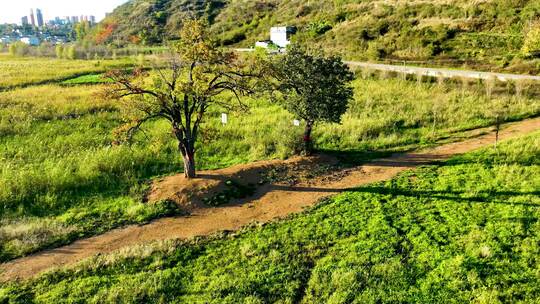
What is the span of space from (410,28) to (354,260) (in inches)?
2115

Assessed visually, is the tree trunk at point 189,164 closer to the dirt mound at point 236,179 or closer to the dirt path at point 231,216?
the dirt mound at point 236,179

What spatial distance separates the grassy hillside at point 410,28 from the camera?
154 ft

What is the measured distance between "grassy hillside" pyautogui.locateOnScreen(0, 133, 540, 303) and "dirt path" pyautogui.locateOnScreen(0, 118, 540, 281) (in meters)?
0.79

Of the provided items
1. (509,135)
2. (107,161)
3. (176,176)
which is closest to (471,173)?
(509,135)

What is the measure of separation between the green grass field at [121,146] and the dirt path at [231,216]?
2.18 ft

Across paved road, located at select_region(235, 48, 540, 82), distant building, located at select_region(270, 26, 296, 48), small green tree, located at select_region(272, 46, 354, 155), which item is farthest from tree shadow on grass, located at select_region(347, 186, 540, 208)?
distant building, located at select_region(270, 26, 296, 48)

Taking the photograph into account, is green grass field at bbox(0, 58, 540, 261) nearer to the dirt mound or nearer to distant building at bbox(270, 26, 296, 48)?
the dirt mound

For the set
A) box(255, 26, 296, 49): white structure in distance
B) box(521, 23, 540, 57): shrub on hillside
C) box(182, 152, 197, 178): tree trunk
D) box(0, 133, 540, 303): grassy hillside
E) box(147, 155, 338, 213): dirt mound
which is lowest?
box(0, 133, 540, 303): grassy hillside

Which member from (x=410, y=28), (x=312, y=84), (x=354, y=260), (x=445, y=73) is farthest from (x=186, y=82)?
(x=410, y=28)

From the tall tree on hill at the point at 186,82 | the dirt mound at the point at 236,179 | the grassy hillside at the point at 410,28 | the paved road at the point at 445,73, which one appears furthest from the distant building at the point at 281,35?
the tall tree on hill at the point at 186,82

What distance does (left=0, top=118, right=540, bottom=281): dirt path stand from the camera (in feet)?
42.6

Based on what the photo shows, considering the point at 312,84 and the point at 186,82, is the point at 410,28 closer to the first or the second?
the point at 312,84

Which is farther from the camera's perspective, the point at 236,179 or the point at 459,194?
the point at 236,179

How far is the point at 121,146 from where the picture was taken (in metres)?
22.2
